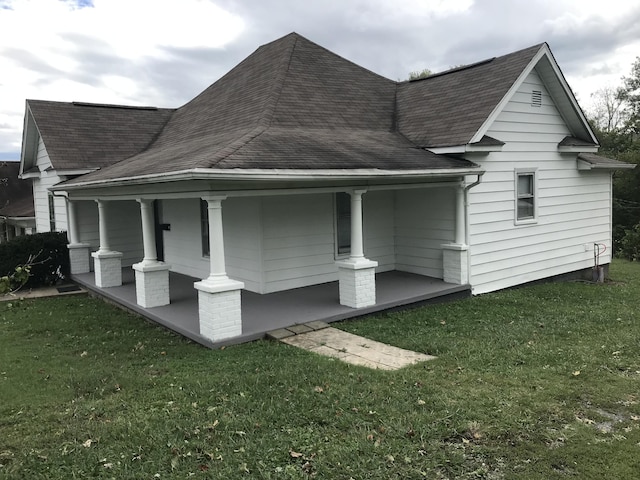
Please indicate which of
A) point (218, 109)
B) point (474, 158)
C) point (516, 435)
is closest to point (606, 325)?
point (474, 158)

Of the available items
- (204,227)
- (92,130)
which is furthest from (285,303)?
(92,130)

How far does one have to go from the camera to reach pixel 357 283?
882cm

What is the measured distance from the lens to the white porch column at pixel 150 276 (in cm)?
932

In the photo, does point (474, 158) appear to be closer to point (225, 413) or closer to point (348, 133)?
point (348, 133)

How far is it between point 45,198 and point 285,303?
36.7 ft

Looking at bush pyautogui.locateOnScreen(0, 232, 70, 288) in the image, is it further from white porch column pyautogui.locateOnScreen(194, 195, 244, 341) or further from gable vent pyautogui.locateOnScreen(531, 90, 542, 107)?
gable vent pyautogui.locateOnScreen(531, 90, 542, 107)

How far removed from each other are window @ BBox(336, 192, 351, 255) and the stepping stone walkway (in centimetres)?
324

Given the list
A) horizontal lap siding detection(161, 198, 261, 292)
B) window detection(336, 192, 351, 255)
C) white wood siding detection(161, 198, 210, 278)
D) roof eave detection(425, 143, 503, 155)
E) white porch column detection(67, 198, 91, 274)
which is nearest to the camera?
roof eave detection(425, 143, 503, 155)

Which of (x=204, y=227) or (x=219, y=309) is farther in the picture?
(x=204, y=227)

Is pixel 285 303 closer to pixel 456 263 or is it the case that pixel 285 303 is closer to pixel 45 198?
pixel 456 263

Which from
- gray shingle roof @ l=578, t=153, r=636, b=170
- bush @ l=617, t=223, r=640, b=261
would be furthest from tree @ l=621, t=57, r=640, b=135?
gray shingle roof @ l=578, t=153, r=636, b=170

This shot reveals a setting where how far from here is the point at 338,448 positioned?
14.0 ft

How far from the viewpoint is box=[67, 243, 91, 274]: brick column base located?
13922mm

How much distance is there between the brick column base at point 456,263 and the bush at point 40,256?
31.9 feet
